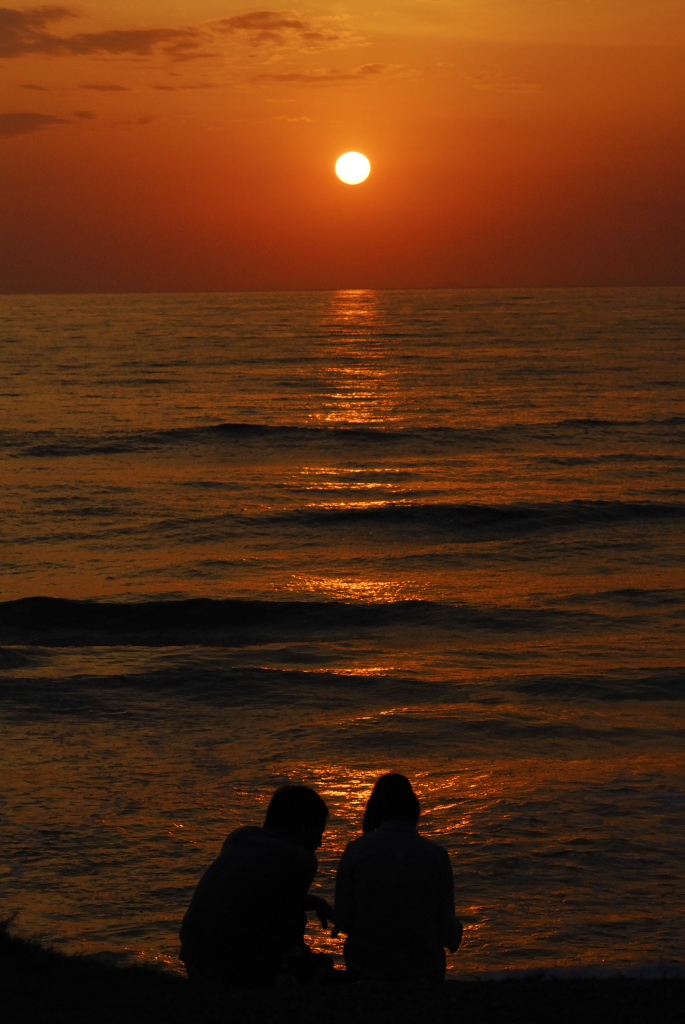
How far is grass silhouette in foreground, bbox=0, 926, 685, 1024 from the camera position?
3975 mm

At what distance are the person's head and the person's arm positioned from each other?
0.56m

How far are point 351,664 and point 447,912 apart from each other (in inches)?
326

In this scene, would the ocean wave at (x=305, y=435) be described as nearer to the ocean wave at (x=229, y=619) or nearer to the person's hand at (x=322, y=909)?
the ocean wave at (x=229, y=619)

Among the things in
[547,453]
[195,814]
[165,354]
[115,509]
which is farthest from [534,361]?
[195,814]

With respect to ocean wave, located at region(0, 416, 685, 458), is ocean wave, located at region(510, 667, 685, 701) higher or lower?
lower

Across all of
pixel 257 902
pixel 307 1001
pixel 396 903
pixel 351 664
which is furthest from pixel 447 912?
pixel 351 664

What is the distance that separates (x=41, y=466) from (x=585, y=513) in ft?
47.5

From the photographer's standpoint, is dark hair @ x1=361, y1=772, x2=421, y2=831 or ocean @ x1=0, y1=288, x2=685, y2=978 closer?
dark hair @ x1=361, y1=772, x2=421, y2=831

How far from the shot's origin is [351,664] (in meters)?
12.7

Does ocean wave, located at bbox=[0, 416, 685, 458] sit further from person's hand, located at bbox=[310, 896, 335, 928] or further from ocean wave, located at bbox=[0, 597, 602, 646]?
person's hand, located at bbox=[310, 896, 335, 928]

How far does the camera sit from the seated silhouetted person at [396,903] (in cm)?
442

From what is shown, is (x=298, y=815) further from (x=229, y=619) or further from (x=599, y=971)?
(x=229, y=619)

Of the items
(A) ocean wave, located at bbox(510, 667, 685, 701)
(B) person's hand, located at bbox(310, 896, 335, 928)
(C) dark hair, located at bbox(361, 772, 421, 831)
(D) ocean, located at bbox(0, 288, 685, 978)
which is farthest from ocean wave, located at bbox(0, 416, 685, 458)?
(B) person's hand, located at bbox(310, 896, 335, 928)

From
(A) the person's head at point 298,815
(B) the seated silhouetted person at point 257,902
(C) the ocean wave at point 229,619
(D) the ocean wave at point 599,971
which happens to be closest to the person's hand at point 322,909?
(B) the seated silhouetted person at point 257,902
